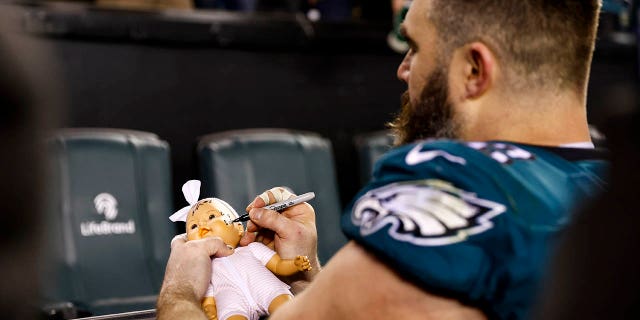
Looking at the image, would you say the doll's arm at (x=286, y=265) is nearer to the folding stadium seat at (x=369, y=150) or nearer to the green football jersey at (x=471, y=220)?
the green football jersey at (x=471, y=220)

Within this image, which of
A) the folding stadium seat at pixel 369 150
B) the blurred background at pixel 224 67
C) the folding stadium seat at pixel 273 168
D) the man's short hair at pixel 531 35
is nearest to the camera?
the man's short hair at pixel 531 35

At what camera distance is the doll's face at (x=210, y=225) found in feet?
4.33

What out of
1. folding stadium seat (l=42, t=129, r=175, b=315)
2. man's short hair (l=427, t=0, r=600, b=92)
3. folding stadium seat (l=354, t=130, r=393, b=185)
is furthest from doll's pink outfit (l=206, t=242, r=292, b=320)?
folding stadium seat (l=354, t=130, r=393, b=185)

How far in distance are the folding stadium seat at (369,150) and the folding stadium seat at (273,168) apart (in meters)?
0.14

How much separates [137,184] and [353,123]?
99 cm

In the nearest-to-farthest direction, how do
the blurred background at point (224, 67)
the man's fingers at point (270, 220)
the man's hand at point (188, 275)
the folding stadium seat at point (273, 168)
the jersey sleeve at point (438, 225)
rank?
the jersey sleeve at point (438, 225) → the man's hand at point (188, 275) → the man's fingers at point (270, 220) → the folding stadium seat at point (273, 168) → the blurred background at point (224, 67)

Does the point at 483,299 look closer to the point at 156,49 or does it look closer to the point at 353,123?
the point at 156,49

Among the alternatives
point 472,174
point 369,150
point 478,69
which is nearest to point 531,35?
point 478,69

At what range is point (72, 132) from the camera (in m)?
2.57

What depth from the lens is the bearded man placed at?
0.92m

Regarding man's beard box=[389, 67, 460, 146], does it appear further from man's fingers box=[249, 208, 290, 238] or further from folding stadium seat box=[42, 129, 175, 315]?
folding stadium seat box=[42, 129, 175, 315]

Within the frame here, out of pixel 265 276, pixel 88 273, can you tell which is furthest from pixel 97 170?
pixel 265 276

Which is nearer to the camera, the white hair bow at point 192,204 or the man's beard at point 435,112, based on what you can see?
the man's beard at point 435,112

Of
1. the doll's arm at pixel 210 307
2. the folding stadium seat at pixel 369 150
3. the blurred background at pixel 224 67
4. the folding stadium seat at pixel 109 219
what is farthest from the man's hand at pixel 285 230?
the folding stadium seat at pixel 369 150
